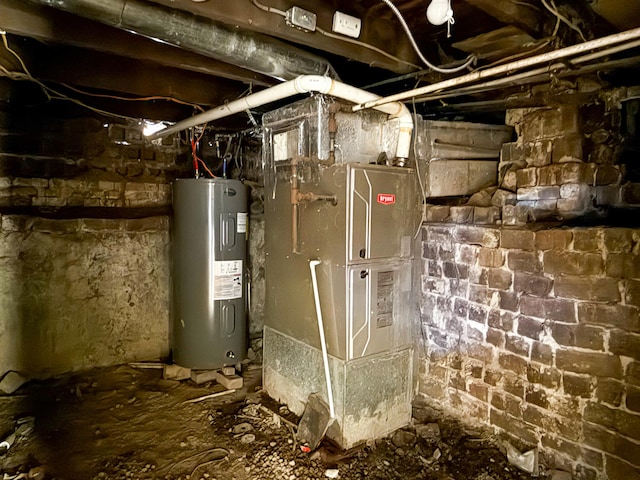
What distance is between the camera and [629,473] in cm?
179

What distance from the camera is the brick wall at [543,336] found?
5.93ft

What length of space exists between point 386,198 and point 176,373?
2083 mm

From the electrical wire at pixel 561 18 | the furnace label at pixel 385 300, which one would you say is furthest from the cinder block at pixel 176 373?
the electrical wire at pixel 561 18

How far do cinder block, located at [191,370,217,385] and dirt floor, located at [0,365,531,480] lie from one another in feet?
0.37

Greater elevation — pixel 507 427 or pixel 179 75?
pixel 179 75

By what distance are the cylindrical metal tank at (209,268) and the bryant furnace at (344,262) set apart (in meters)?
0.54

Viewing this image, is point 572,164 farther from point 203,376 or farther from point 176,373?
point 176,373

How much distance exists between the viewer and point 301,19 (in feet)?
5.80

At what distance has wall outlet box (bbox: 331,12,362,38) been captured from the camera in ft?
6.21

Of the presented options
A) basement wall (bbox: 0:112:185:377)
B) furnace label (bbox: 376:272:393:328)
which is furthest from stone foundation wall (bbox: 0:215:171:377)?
furnace label (bbox: 376:272:393:328)

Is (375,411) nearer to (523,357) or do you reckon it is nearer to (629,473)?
(523,357)

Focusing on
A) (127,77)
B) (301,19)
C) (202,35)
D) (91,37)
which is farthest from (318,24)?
(127,77)

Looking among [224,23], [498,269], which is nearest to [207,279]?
[224,23]

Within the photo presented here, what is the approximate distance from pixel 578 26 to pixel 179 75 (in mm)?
2316
